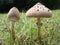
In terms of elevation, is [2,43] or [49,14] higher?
[49,14]

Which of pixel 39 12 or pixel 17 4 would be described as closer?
pixel 39 12

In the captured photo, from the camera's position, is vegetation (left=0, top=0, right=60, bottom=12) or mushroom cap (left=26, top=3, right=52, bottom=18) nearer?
mushroom cap (left=26, top=3, right=52, bottom=18)

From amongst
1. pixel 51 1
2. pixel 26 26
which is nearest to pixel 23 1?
pixel 51 1

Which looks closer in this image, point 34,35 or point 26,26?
point 34,35

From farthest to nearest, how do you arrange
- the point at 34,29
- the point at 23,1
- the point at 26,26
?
the point at 23,1, the point at 26,26, the point at 34,29

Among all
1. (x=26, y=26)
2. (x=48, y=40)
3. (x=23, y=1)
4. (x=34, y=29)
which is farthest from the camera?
(x=23, y=1)

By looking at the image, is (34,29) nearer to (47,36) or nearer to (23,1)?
(47,36)

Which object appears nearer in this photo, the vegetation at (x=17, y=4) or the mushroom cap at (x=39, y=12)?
the mushroom cap at (x=39, y=12)

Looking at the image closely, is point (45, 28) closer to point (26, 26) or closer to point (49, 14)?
point (26, 26)

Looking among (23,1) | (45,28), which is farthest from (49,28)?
(23,1)
